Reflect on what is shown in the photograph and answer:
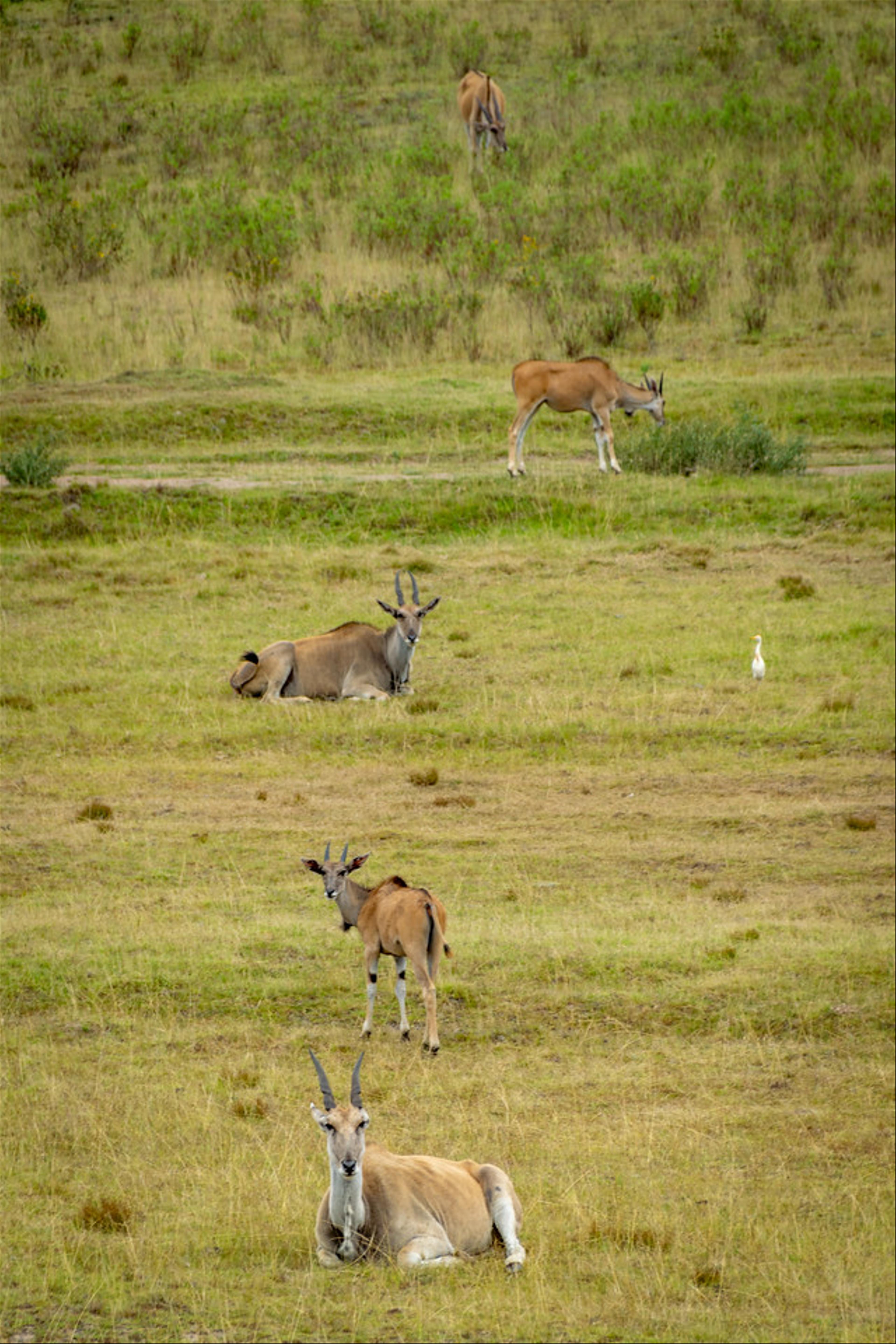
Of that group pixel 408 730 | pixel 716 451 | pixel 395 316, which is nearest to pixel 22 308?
pixel 408 730

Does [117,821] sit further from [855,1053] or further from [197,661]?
[855,1053]

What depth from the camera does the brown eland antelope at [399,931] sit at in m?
9.66

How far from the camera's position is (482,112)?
114 feet

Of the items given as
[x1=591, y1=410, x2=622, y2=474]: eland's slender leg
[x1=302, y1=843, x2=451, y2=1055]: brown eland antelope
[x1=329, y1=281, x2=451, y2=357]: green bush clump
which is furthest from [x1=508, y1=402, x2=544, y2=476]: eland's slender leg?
[x1=302, y1=843, x2=451, y2=1055]: brown eland antelope

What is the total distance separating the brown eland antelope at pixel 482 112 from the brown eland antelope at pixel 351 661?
1830 cm

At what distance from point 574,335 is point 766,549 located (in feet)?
36.1

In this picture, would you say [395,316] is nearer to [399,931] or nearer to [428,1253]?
[399,931]

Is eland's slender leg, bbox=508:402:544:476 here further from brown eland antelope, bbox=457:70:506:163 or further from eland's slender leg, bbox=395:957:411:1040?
eland's slender leg, bbox=395:957:411:1040

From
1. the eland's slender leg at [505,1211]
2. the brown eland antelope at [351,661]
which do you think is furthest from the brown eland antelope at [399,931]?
the brown eland antelope at [351,661]

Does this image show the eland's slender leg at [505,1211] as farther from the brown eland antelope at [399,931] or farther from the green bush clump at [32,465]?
the green bush clump at [32,465]

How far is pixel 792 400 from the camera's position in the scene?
27031 mm

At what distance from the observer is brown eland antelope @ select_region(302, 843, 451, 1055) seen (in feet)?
31.7

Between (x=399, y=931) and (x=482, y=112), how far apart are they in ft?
91.1

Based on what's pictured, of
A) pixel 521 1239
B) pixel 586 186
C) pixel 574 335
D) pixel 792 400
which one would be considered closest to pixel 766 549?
pixel 792 400
